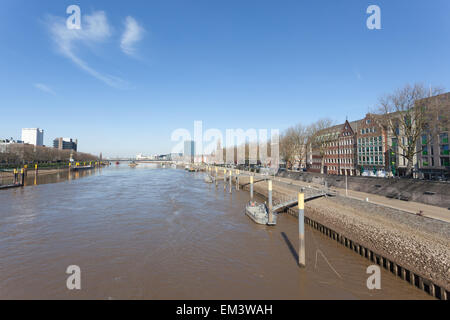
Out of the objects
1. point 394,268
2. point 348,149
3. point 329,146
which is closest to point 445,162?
point 348,149

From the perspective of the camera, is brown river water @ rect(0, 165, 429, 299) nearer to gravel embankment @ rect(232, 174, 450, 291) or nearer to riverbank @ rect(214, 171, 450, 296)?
riverbank @ rect(214, 171, 450, 296)

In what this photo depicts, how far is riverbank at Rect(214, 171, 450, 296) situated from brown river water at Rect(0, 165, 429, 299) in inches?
45.6

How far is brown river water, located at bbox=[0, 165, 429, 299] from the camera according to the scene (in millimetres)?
12602

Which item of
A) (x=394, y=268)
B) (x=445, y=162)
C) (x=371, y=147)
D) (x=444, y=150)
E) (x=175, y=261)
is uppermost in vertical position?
(x=371, y=147)

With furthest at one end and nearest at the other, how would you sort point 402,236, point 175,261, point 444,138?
point 444,138, point 175,261, point 402,236

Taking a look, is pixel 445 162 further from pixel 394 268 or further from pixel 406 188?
pixel 394 268

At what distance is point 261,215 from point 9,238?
81.8 ft

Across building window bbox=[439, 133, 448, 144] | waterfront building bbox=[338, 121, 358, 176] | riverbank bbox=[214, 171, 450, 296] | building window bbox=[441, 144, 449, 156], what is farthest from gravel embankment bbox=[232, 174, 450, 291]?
waterfront building bbox=[338, 121, 358, 176]

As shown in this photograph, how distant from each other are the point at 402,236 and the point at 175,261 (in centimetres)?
1574

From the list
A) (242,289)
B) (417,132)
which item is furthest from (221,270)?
(417,132)

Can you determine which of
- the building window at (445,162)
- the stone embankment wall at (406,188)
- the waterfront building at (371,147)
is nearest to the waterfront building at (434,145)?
the building window at (445,162)

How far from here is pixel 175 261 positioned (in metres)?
16.1

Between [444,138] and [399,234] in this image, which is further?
[444,138]
